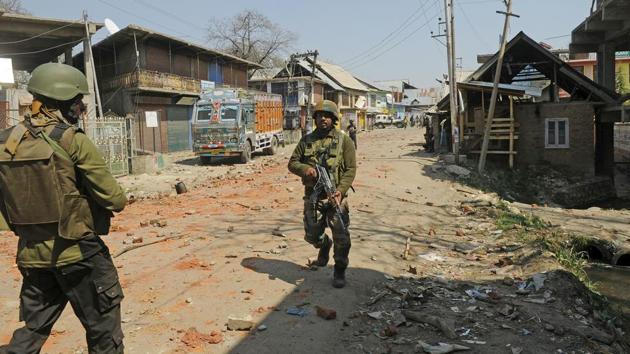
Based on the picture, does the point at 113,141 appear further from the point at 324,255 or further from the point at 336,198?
the point at 336,198

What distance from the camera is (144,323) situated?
14.6ft

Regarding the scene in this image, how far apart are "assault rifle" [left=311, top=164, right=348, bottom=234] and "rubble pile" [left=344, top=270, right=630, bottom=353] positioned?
93 cm

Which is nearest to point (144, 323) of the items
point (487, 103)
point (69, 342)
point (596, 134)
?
point (69, 342)

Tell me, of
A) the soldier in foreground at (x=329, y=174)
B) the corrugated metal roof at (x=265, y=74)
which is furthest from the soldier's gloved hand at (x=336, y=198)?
the corrugated metal roof at (x=265, y=74)

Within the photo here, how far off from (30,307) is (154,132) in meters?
25.1

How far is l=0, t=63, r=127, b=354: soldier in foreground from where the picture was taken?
2707mm

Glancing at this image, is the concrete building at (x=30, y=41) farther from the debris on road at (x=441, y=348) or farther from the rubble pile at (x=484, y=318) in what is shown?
the debris on road at (x=441, y=348)

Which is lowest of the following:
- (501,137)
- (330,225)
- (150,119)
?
(330,225)

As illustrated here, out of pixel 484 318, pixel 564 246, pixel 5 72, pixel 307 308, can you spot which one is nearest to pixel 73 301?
pixel 307 308

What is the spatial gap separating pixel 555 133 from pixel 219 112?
13.5 m

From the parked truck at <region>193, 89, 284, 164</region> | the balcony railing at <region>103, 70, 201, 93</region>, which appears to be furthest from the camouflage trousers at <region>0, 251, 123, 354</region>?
the balcony railing at <region>103, 70, 201, 93</region>

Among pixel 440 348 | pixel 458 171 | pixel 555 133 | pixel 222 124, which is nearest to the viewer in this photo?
pixel 440 348

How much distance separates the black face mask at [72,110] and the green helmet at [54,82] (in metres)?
0.07

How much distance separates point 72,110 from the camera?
3008 millimetres
